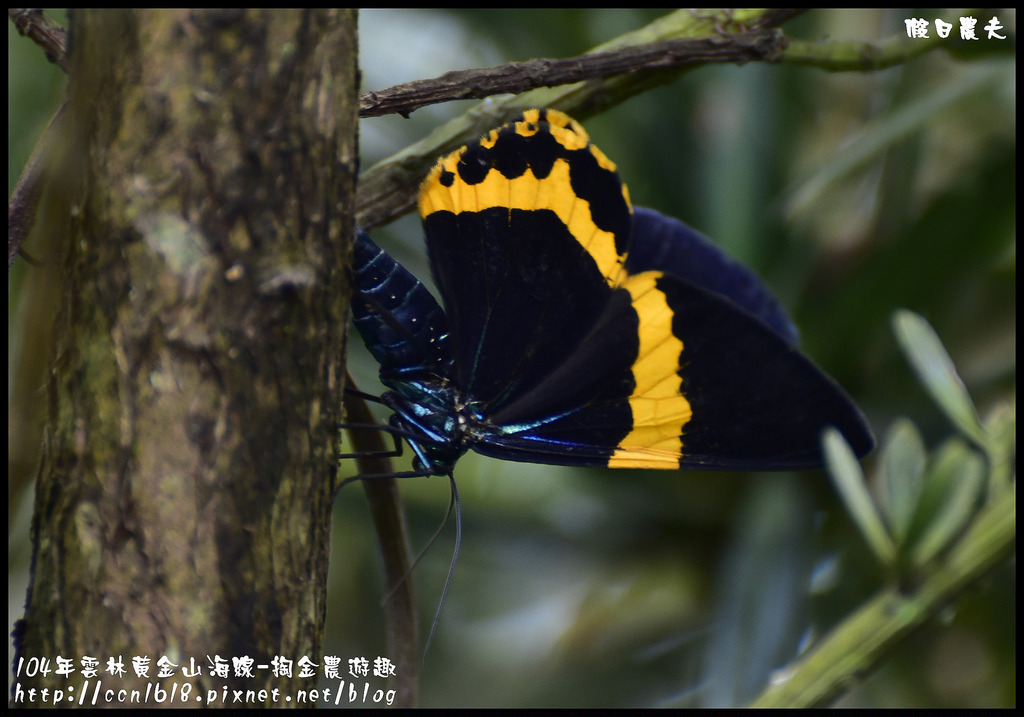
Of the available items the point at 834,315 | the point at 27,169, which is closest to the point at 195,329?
the point at 27,169

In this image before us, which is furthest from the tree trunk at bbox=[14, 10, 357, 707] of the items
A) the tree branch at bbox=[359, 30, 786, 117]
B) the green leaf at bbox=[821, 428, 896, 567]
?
the green leaf at bbox=[821, 428, 896, 567]

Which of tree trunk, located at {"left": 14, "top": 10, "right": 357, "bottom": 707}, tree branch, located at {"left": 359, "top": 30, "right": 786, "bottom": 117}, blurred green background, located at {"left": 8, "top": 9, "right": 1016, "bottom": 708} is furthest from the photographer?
blurred green background, located at {"left": 8, "top": 9, "right": 1016, "bottom": 708}

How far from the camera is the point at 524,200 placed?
410 millimetres

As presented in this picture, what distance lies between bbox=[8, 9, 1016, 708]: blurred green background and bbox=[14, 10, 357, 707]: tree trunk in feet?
1.81

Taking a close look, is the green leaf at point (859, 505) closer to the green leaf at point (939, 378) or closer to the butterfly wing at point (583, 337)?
the green leaf at point (939, 378)

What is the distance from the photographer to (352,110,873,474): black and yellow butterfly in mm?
407

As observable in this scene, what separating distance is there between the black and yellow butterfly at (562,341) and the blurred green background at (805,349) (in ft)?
1.17

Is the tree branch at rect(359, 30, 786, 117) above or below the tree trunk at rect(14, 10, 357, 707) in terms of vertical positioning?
above

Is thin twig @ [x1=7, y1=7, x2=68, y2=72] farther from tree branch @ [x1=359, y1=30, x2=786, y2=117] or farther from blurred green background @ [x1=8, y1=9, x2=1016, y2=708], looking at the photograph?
blurred green background @ [x1=8, y1=9, x2=1016, y2=708]

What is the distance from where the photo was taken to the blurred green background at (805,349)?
773 mm

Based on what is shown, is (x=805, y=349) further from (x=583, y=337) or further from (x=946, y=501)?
(x=946, y=501)

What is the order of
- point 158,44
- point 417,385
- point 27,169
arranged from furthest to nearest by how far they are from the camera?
1. point 417,385
2. point 27,169
3. point 158,44

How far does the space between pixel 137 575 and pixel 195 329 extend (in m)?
0.08

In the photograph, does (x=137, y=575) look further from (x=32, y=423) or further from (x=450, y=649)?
(x=450, y=649)
